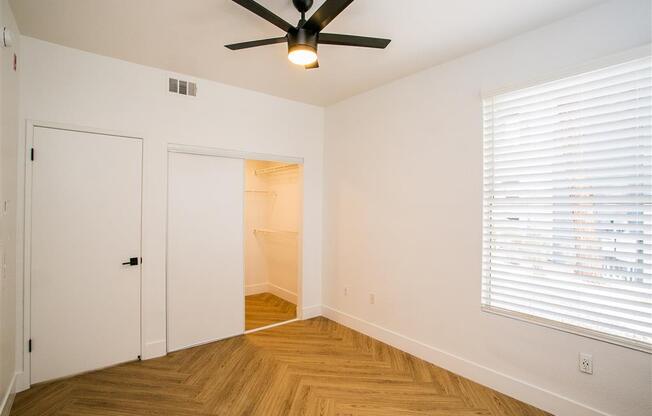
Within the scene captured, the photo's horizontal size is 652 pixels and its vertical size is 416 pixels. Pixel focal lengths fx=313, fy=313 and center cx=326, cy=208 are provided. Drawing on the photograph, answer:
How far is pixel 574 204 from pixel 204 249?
3445mm

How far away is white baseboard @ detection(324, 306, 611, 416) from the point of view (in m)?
2.26

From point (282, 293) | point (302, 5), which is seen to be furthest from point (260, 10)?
point (282, 293)

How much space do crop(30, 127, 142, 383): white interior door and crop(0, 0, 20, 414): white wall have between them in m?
0.19

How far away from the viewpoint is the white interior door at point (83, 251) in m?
2.69

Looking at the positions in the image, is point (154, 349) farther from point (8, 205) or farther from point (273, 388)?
point (8, 205)

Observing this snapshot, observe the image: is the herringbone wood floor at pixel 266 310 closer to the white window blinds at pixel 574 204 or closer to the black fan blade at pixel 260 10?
the white window blinds at pixel 574 204

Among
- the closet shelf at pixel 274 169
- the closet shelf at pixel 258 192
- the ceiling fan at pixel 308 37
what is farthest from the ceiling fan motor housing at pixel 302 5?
the closet shelf at pixel 258 192

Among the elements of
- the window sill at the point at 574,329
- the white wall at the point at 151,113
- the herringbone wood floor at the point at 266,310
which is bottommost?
the herringbone wood floor at the point at 266,310

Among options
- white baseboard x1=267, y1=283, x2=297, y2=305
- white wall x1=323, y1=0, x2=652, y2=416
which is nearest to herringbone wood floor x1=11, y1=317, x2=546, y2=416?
white wall x1=323, y1=0, x2=652, y2=416

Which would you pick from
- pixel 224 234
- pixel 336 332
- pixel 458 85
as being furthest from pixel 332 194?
pixel 458 85

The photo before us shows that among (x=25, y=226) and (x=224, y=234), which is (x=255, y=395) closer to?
(x=224, y=234)

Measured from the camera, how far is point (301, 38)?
2.02 m

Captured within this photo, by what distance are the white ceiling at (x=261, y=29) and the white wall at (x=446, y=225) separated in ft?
0.83

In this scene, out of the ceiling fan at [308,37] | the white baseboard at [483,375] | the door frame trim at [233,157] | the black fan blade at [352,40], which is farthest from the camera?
the door frame trim at [233,157]
